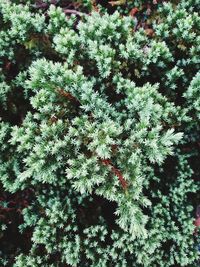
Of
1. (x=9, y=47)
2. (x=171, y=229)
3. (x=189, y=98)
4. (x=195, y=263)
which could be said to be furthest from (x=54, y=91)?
(x=195, y=263)

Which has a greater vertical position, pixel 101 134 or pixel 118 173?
pixel 101 134

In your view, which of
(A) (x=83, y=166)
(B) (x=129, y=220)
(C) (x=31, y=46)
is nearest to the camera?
(A) (x=83, y=166)

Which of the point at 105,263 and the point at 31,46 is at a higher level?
the point at 31,46

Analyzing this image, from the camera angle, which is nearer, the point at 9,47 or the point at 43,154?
the point at 43,154

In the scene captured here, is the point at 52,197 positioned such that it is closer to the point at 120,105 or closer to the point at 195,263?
the point at 120,105

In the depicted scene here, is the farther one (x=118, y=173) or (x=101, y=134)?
(x=118, y=173)

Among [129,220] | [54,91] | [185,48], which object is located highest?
[185,48]

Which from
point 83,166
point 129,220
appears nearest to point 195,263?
point 129,220

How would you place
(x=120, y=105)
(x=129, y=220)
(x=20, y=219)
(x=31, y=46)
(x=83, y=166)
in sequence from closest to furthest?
(x=83, y=166), (x=129, y=220), (x=120, y=105), (x=31, y=46), (x=20, y=219)
